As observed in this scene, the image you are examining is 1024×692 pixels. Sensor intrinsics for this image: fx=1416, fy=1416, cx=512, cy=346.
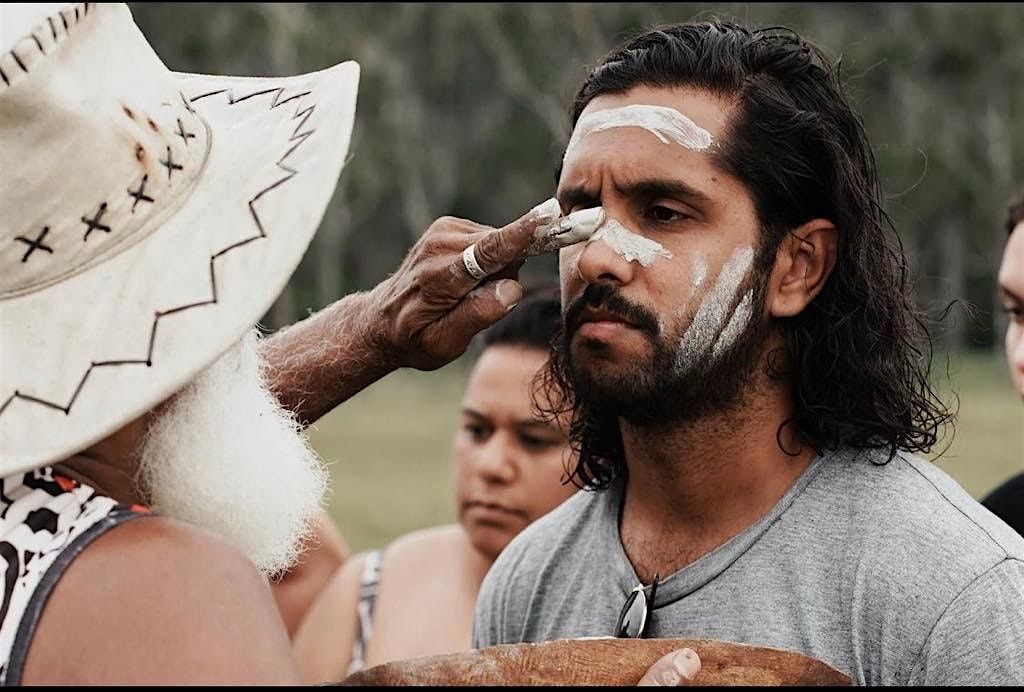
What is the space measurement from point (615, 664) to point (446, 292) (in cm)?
104

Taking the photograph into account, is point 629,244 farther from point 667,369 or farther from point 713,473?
point 713,473

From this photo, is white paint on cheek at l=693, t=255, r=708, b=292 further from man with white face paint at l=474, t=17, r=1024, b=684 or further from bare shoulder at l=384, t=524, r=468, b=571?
bare shoulder at l=384, t=524, r=468, b=571

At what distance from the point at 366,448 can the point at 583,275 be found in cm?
2064

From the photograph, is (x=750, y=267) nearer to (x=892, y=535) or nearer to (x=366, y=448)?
(x=892, y=535)

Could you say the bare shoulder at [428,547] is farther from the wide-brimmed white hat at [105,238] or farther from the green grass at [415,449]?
the wide-brimmed white hat at [105,238]

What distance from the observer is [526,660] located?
237cm

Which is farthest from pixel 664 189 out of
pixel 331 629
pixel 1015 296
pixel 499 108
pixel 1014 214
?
pixel 499 108

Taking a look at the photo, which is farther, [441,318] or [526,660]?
[441,318]

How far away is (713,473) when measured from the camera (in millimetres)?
3260

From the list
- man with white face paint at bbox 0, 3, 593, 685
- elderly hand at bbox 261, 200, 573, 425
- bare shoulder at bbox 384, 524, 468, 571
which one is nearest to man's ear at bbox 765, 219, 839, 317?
elderly hand at bbox 261, 200, 573, 425

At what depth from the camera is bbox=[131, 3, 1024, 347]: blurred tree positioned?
46.6m

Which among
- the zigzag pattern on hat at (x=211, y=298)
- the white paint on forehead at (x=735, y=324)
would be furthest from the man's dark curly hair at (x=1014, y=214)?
the zigzag pattern on hat at (x=211, y=298)

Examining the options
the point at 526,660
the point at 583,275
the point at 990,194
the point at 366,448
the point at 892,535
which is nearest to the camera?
the point at 526,660

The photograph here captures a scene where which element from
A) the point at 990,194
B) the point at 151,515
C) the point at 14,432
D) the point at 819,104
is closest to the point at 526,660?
the point at 151,515
